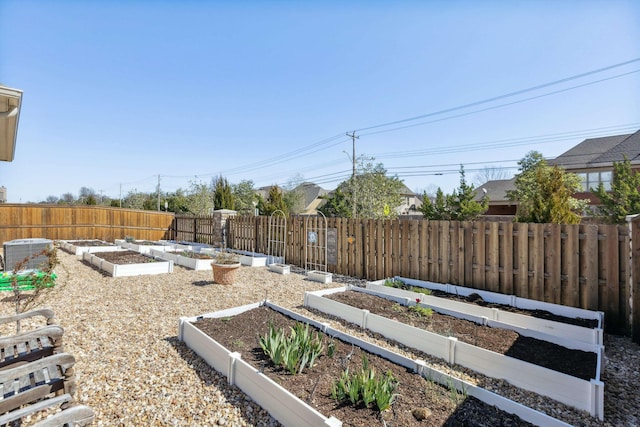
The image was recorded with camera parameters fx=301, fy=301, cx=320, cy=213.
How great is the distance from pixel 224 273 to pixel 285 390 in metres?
5.01

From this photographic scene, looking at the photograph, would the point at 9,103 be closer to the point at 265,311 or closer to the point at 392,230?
the point at 265,311

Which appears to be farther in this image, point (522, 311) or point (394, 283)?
point (394, 283)

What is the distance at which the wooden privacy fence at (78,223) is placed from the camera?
45.8 ft

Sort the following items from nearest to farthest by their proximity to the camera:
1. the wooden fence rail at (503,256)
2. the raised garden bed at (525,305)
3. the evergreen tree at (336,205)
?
1. the raised garden bed at (525,305)
2. the wooden fence rail at (503,256)
3. the evergreen tree at (336,205)

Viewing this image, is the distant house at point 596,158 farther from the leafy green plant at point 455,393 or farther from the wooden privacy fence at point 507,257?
the leafy green plant at point 455,393

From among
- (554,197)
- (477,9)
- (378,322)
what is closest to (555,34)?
(477,9)

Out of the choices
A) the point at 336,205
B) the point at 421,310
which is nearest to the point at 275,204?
the point at 336,205

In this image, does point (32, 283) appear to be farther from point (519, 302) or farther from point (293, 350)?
point (519, 302)

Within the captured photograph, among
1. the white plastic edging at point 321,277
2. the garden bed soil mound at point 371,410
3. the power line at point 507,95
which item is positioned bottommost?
the white plastic edging at point 321,277

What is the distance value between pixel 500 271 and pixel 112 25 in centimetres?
1070

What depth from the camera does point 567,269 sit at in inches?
203

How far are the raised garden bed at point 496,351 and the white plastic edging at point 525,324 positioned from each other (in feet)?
0.27

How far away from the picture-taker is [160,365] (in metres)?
3.29

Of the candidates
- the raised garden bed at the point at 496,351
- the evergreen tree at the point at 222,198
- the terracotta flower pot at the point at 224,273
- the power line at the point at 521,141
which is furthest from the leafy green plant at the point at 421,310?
the evergreen tree at the point at 222,198
